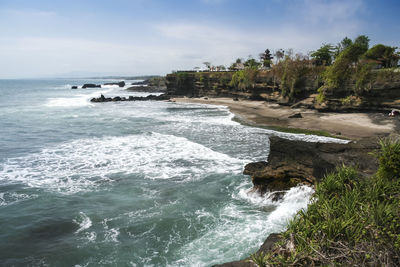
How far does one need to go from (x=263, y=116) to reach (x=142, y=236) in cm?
3123

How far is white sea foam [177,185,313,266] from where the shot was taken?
9.23 meters

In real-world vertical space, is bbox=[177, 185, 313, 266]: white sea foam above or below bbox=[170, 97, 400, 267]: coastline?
below

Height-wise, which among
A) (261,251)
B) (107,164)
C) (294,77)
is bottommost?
(107,164)

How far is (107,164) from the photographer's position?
62.9 ft

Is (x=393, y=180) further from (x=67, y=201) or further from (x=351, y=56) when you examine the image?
(x=351, y=56)

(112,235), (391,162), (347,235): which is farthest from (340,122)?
(112,235)

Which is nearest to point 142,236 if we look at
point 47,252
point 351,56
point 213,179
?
point 47,252

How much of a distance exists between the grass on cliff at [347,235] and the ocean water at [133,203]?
137 inches

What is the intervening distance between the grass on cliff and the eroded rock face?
134 inches

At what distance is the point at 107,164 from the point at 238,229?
480 inches

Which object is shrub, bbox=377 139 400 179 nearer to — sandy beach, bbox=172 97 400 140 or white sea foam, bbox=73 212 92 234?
white sea foam, bbox=73 212 92 234

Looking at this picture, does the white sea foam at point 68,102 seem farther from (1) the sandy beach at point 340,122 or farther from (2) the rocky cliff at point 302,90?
(1) the sandy beach at point 340,122

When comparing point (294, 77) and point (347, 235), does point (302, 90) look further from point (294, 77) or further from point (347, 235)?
point (347, 235)

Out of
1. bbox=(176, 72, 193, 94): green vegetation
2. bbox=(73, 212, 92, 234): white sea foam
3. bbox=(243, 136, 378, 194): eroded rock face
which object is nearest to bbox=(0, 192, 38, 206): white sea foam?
bbox=(73, 212, 92, 234): white sea foam
